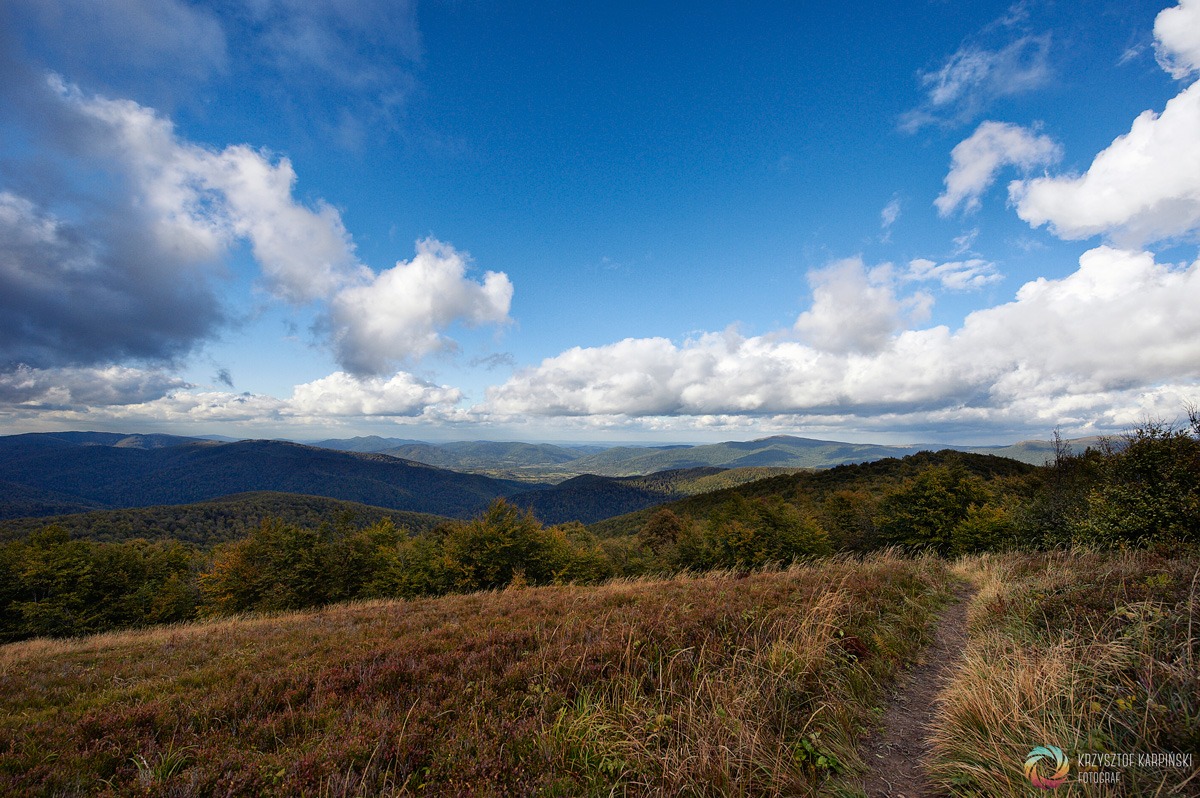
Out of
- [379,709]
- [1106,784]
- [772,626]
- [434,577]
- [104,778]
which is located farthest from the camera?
[434,577]

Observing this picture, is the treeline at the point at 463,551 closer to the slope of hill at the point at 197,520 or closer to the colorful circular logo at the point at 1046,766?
the colorful circular logo at the point at 1046,766

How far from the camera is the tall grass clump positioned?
302cm

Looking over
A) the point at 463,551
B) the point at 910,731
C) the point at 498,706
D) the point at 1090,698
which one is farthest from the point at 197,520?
the point at 1090,698

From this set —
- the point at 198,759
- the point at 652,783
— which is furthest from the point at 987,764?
the point at 198,759

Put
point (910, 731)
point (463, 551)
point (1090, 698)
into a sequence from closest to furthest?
point (1090, 698), point (910, 731), point (463, 551)

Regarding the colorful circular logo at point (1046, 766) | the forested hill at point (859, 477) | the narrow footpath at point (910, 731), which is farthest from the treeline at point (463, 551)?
the forested hill at point (859, 477)

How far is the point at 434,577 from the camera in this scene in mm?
30938

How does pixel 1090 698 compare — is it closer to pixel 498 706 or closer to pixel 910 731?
pixel 910 731

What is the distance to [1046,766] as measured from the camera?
3.13 m

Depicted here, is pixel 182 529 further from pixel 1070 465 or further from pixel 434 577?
pixel 1070 465

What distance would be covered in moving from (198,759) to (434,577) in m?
29.9

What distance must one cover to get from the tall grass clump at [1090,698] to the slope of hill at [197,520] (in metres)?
102

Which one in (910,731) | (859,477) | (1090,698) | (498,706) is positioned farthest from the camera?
(859,477)

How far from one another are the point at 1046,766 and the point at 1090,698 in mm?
1168
